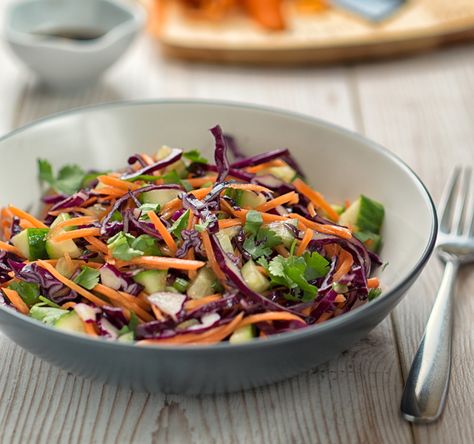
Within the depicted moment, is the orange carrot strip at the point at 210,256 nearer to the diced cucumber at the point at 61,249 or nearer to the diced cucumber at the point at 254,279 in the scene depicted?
the diced cucumber at the point at 254,279

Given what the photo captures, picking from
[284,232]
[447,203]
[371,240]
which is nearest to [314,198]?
[371,240]

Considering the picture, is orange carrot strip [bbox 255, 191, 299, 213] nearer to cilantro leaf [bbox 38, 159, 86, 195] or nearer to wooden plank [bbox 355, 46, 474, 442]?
wooden plank [bbox 355, 46, 474, 442]

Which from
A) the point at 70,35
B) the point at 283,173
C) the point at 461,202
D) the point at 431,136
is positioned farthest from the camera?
the point at 70,35

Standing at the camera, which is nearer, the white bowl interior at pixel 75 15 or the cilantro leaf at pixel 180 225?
the cilantro leaf at pixel 180 225

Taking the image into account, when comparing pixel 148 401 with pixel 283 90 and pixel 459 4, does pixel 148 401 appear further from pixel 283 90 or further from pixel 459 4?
pixel 459 4

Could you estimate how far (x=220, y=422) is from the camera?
6.86 ft

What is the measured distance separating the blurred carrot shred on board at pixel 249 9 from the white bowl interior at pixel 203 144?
150 cm

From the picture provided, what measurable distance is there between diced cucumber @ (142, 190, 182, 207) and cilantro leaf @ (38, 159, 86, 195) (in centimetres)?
43

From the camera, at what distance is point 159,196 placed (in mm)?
2375

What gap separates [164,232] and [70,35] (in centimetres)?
234

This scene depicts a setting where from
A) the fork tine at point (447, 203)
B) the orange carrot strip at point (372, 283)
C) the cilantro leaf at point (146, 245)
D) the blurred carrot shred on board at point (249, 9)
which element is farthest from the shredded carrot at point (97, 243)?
the blurred carrot shred on board at point (249, 9)

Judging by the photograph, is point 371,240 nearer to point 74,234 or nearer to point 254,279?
point 254,279

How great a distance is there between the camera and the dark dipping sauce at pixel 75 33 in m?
4.18

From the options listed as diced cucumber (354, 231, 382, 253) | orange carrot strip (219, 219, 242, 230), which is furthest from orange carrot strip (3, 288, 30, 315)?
diced cucumber (354, 231, 382, 253)
